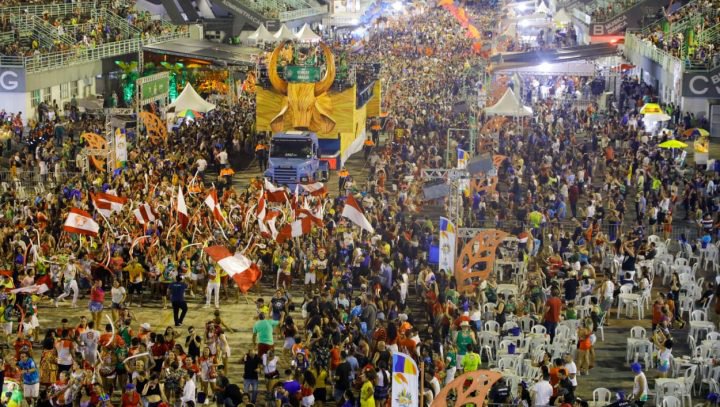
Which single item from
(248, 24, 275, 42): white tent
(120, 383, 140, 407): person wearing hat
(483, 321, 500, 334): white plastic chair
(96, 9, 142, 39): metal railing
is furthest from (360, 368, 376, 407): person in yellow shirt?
(248, 24, 275, 42): white tent

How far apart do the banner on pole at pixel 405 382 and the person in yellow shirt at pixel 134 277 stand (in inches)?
434

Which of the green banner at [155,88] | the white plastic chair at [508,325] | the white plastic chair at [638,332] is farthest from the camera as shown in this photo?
the green banner at [155,88]

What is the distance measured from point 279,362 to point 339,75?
21.1m

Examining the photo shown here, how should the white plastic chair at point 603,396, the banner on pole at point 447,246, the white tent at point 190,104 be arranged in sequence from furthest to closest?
the white tent at point 190,104 < the banner on pole at point 447,246 < the white plastic chair at point 603,396

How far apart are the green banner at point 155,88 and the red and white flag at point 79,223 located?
16662 millimetres

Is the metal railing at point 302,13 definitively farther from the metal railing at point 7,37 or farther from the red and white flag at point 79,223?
the red and white flag at point 79,223

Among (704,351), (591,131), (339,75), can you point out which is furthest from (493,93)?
(704,351)

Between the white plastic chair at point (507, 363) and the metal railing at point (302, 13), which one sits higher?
the metal railing at point (302, 13)

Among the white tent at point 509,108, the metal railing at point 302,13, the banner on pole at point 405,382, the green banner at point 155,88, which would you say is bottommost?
the banner on pole at point 405,382

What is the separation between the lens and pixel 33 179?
1492 inches

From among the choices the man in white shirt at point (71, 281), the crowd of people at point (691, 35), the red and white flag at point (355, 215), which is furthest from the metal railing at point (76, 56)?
the red and white flag at point (355, 215)

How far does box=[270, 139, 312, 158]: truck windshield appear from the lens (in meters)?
38.4

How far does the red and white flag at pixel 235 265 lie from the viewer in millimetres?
22969

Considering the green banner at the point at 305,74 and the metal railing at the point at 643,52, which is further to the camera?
the metal railing at the point at 643,52
